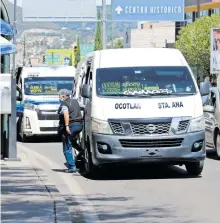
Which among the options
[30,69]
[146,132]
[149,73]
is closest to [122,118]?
[146,132]

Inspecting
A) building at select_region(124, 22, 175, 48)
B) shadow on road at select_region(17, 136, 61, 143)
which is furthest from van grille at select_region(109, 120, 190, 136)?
building at select_region(124, 22, 175, 48)

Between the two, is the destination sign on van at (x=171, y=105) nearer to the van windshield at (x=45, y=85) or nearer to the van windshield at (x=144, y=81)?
the van windshield at (x=144, y=81)

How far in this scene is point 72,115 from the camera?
14.9 m

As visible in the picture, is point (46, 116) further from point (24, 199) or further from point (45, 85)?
point (24, 199)

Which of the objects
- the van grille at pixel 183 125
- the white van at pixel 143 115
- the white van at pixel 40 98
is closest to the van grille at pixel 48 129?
the white van at pixel 40 98

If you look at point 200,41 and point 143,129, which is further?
point 200,41

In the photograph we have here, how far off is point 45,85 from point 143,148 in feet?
37.9

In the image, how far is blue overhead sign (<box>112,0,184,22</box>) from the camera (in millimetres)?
39500

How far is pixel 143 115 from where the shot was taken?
45.0ft

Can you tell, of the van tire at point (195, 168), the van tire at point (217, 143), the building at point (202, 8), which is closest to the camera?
the van tire at point (195, 168)

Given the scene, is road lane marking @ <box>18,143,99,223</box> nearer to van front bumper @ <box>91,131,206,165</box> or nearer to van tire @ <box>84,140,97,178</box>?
van tire @ <box>84,140,97,178</box>

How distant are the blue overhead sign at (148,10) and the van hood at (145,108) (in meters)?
25.7

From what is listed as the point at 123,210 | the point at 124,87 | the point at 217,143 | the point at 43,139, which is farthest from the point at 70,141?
the point at 43,139

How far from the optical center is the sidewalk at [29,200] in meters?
9.17
